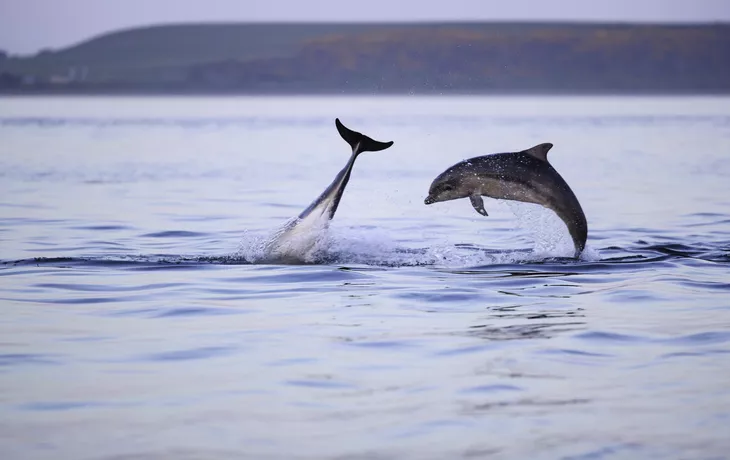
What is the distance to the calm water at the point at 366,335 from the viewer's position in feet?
27.3

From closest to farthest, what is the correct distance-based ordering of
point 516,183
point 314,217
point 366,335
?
point 366,335 → point 516,183 → point 314,217

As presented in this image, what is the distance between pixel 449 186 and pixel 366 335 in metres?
4.98

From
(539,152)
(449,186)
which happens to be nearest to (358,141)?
(449,186)

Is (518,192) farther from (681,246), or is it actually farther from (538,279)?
(681,246)

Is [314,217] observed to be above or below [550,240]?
above

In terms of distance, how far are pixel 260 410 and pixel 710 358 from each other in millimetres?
3908

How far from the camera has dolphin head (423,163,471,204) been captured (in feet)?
53.0

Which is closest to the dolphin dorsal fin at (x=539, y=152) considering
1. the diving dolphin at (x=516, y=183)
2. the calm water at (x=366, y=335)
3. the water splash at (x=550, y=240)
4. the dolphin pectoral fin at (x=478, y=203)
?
the diving dolphin at (x=516, y=183)

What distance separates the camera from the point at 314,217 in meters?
16.4

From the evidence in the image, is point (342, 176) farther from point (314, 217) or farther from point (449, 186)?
point (449, 186)

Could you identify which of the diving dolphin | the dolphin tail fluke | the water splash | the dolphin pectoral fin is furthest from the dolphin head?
the water splash

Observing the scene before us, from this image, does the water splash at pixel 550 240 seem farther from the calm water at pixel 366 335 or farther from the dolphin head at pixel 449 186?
the dolphin head at pixel 449 186

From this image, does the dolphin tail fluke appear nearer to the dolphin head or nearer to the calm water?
the dolphin head

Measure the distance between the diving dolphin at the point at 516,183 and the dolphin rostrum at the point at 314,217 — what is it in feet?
3.41
